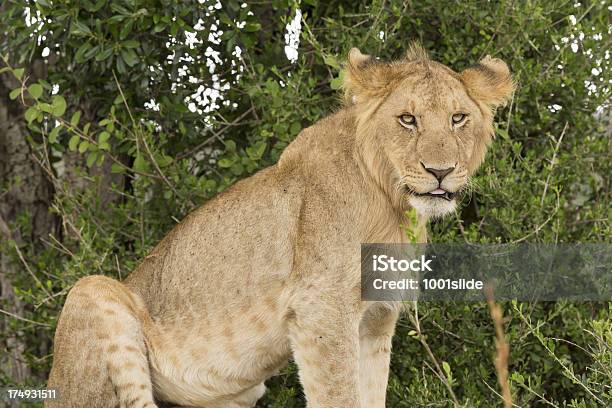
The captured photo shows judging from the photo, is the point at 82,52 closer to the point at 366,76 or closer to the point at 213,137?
the point at 213,137

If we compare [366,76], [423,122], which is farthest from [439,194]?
[366,76]

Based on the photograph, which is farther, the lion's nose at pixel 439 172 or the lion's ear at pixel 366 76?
the lion's ear at pixel 366 76

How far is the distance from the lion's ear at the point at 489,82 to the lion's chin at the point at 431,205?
1.87ft

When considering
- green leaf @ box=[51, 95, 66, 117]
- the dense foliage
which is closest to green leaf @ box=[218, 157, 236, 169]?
the dense foliage

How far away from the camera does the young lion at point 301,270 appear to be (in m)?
4.02

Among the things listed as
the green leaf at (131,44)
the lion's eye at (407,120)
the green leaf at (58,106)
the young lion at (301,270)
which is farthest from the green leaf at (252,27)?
the lion's eye at (407,120)

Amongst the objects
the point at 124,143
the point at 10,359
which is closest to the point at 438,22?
the point at 124,143

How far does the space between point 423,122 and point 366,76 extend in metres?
0.40

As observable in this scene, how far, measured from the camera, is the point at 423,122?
156 inches

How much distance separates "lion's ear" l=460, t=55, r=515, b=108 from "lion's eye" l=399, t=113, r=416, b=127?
0.35 m

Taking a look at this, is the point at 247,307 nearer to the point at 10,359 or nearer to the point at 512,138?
the point at 512,138

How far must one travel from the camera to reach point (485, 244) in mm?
5484

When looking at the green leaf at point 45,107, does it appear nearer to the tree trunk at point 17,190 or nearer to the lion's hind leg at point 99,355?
the lion's hind leg at point 99,355

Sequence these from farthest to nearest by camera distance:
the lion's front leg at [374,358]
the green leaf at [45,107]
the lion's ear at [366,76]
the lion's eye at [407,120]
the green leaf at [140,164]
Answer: the green leaf at [140,164] → the green leaf at [45,107] → the lion's front leg at [374,358] → the lion's ear at [366,76] → the lion's eye at [407,120]
